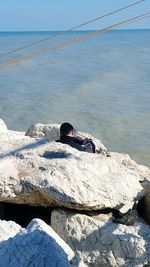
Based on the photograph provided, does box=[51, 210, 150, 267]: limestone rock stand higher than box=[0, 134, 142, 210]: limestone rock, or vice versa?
box=[0, 134, 142, 210]: limestone rock

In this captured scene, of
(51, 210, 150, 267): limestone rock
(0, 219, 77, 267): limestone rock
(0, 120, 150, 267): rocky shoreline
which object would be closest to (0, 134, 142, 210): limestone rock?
(0, 120, 150, 267): rocky shoreline

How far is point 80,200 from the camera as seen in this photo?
244 inches

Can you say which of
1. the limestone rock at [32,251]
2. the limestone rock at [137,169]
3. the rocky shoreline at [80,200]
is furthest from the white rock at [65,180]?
the limestone rock at [32,251]

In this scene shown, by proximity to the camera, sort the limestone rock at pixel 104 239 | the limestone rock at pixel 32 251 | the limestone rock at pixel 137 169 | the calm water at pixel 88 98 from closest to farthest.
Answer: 1. the limestone rock at pixel 32 251
2. the limestone rock at pixel 104 239
3. the limestone rock at pixel 137 169
4. the calm water at pixel 88 98

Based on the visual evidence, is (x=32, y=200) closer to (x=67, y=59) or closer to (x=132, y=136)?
(x=132, y=136)

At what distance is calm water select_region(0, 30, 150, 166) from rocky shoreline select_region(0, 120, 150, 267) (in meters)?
5.51

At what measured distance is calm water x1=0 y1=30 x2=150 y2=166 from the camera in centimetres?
1531

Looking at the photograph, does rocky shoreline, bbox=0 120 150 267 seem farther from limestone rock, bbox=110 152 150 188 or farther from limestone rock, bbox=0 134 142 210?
limestone rock, bbox=110 152 150 188

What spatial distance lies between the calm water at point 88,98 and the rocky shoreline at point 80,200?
5.51 m

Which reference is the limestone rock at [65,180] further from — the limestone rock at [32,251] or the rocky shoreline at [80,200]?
the limestone rock at [32,251]

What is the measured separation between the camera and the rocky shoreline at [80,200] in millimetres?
5969

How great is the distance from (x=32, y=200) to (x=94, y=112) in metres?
12.5

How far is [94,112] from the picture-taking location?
18.9 m

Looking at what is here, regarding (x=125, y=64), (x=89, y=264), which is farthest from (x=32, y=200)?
(x=125, y=64)
